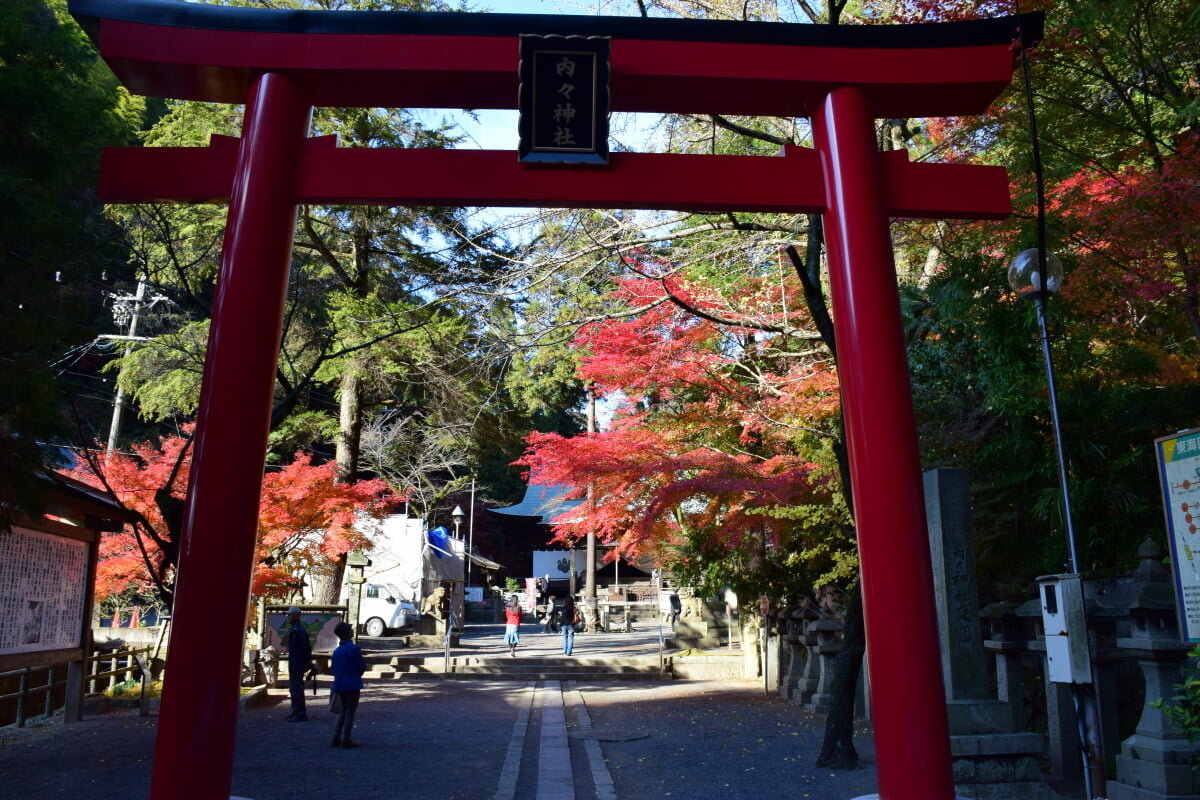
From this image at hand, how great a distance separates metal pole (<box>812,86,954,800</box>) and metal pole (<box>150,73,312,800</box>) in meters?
3.51

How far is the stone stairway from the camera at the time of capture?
63.9 feet

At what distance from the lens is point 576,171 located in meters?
5.43

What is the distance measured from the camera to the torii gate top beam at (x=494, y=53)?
5.46 m

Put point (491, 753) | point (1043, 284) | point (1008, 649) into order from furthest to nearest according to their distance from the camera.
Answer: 1. point (491, 753)
2. point (1008, 649)
3. point (1043, 284)

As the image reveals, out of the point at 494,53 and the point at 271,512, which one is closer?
the point at 494,53

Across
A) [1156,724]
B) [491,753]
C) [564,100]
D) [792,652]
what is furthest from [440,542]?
[564,100]

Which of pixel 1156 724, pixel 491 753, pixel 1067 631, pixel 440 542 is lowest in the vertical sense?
pixel 491 753

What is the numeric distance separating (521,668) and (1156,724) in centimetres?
1547

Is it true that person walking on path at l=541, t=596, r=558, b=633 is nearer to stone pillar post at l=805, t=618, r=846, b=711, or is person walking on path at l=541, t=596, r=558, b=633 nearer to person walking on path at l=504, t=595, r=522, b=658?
person walking on path at l=504, t=595, r=522, b=658

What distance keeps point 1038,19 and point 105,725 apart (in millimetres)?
13083

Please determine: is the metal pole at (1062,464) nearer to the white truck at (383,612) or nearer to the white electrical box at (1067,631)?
the white electrical box at (1067,631)

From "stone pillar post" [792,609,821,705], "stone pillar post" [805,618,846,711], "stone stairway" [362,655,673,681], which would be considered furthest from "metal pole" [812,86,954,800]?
"stone stairway" [362,655,673,681]

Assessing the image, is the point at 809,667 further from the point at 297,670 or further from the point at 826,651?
the point at 297,670

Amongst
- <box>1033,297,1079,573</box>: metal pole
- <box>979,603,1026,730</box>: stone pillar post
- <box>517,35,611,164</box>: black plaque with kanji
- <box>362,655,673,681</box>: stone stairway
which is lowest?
<box>362,655,673,681</box>: stone stairway
